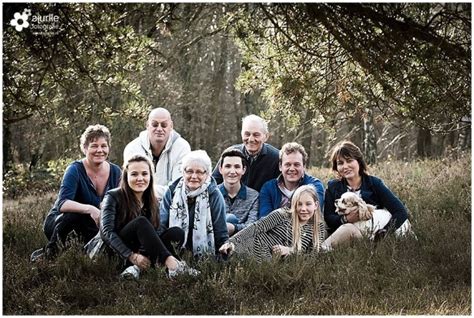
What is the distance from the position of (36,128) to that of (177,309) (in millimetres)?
8443

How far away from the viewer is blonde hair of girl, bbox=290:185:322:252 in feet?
17.3

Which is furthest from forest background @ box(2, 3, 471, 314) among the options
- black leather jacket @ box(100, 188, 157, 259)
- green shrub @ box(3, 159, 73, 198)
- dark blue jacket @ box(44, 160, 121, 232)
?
green shrub @ box(3, 159, 73, 198)

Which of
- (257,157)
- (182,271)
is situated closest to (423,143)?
(257,157)

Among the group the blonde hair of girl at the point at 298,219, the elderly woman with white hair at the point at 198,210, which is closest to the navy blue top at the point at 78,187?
the elderly woman with white hair at the point at 198,210

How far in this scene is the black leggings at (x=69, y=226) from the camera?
544 centimetres

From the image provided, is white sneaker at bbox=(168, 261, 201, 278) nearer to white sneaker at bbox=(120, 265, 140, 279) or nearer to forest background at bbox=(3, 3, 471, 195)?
white sneaker at bbox=(120, 265, 140, 279)

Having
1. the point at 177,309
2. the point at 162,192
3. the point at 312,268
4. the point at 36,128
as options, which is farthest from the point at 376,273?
the point at 36,128

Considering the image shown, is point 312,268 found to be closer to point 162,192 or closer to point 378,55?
point 162,192

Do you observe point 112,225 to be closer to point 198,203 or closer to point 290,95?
point 198,203

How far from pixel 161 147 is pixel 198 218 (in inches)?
43.2

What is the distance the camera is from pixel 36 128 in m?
12.0
